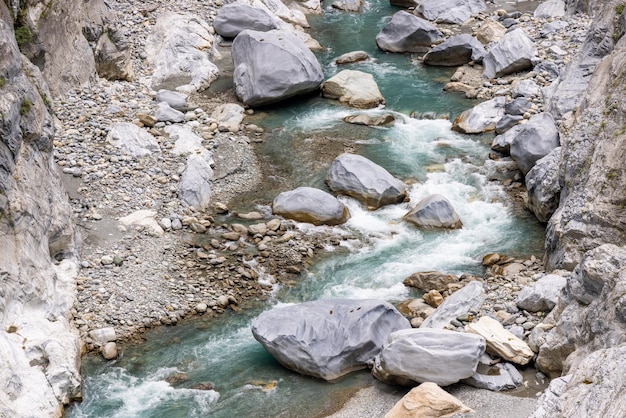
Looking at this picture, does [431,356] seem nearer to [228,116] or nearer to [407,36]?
[228,116]

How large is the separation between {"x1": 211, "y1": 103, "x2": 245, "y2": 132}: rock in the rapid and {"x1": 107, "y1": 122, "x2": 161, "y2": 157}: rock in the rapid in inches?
88.9

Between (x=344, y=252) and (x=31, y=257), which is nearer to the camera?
(x=31, y=257)

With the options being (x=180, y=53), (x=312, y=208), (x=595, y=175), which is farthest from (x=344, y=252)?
(x=180, y=53)

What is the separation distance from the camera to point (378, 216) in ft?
57.2

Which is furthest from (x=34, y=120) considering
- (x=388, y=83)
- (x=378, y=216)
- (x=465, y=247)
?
(x=388, y=83)

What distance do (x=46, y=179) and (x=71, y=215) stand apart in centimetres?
106

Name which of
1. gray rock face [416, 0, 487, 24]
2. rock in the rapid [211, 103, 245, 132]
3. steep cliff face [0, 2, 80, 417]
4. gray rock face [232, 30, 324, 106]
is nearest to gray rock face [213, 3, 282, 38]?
gray rock face [232, 30, 324, 106]

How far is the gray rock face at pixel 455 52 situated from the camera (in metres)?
24.6

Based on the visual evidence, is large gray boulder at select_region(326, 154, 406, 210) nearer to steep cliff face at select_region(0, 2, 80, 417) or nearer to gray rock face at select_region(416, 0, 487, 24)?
steep cliff face at select_region(0, 2, 80, 417)

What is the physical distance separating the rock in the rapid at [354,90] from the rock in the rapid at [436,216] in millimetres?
5980

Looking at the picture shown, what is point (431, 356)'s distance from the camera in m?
11.4

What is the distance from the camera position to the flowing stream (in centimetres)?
1222

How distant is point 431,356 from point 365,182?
22.9 ft

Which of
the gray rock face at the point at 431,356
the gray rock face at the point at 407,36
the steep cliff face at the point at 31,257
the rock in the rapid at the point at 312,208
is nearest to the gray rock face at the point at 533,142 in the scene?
the rock in the rapid at the point at 312,208
